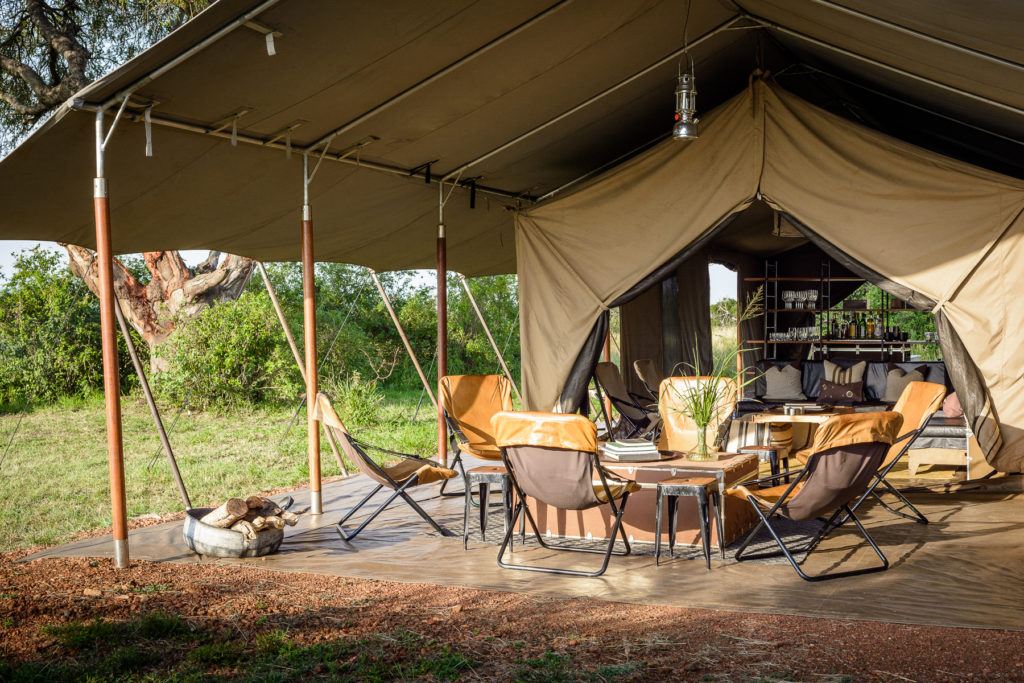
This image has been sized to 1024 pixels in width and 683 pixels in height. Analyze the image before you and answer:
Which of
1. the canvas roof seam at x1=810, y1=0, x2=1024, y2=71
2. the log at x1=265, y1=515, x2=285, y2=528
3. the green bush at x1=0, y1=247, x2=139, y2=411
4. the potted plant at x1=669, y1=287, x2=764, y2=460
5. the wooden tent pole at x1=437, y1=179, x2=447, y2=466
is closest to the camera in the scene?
the canvas roof seam at x1=810, y1=0, x2=1024, y2=71

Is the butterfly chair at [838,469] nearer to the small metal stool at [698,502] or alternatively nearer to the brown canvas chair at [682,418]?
the small metal stool at [698,502]

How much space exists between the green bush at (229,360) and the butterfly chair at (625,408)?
5.46 m

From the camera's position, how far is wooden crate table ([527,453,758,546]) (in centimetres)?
482

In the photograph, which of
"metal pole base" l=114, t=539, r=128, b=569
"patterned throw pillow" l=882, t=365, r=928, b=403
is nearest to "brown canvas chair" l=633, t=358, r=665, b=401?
"patterned throw pillow" l=882, t=365, r=928, b=403

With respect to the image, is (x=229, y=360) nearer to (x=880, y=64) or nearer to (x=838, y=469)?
(x=880, y=64)

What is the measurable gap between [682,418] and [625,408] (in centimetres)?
184

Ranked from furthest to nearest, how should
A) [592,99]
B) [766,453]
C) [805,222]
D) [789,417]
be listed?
[789,417]
[592,99]
[805,222]
[766,453]

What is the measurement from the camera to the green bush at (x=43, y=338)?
10.7 meters

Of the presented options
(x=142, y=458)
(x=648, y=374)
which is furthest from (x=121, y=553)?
(x=648, y=374)

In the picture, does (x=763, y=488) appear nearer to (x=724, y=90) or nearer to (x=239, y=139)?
(x=239, y=139)

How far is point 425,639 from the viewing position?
3422 mm

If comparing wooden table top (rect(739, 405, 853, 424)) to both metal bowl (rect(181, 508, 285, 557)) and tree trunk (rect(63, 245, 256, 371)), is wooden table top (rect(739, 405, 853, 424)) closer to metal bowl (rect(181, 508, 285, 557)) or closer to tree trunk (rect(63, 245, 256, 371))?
metal bowl (rect(181, 508, 285, 557))

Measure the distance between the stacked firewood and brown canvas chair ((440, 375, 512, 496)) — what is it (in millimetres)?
1699

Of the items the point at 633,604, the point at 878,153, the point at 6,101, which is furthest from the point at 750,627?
the point at 6,101
